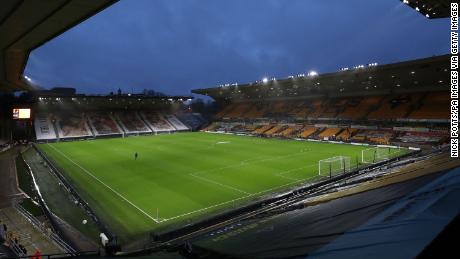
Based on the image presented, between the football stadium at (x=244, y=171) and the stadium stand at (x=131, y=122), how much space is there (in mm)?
483

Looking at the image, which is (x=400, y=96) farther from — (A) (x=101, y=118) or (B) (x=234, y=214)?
(A) (x=101, y=118)

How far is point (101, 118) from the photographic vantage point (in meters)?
67.0

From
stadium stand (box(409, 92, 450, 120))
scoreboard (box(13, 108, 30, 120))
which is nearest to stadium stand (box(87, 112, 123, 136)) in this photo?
scoreboard (box(13, 108, 30, 120))

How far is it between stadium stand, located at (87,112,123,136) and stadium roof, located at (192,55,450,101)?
938 inches

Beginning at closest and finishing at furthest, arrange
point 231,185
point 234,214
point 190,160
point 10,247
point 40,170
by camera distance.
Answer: point 10,247 → point 234,214 → point 231,185 → point 40,170 → point 190,160

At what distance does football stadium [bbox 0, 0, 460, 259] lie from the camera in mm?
4441

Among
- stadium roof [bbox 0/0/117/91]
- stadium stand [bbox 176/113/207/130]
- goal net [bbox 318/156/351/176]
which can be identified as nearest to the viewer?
stadium roof [bbox 0/0/117/91]

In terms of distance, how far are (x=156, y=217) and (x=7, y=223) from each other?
7.64 m

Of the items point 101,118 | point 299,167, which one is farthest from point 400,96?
point 101,118

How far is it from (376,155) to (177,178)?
21.0 metres

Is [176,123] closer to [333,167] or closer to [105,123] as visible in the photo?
[105,123]

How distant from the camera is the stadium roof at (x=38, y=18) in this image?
288 inches

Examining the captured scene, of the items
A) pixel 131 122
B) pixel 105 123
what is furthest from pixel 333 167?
pixel 131 122

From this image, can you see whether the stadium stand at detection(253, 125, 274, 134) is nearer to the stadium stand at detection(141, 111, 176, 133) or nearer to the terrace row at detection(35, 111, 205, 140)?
the terrace row at detection(35, 111, 205, 140)
